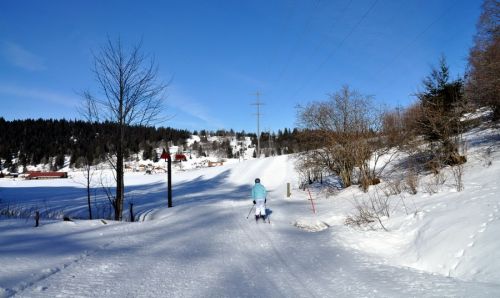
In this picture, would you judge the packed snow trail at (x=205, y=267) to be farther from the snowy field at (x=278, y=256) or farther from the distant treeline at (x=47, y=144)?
the distant treeline at (x=47, y=144)

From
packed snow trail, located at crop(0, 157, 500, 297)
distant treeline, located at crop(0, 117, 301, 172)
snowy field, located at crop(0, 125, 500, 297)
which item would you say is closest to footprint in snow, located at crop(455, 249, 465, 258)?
snowy field, located at crop(0, 125, 500, 297)

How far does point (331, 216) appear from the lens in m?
14.7

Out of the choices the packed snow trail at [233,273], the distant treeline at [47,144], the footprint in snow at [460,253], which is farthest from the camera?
the distant treeline at [47,144]

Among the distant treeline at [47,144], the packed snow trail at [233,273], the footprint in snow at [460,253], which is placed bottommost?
the packed snow trail at [233,273]

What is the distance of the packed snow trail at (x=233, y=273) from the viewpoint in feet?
17.5

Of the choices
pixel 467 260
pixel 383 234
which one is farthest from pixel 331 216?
pixel 467 260

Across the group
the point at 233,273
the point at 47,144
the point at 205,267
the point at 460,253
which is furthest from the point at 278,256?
the point at 47,144

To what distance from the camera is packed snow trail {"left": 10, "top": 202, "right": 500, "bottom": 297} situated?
535 centimetres

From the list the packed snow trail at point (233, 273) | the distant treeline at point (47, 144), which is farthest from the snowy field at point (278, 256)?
the distant treeline at point (47, 144)

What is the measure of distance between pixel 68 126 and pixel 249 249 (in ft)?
579

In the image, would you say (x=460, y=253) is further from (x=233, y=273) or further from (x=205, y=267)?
(x=205, y=267)

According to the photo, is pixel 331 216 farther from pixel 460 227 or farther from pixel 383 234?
pixel 460 227

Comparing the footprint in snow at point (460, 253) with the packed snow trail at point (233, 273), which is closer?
the packed snow trail at point (233, 273)

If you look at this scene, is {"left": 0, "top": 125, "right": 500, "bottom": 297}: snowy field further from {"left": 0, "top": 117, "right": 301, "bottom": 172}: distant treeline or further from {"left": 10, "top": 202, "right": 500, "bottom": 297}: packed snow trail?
{"left": 0, "top": 117, "right": 301, "bottom": 172}: distant treeline
